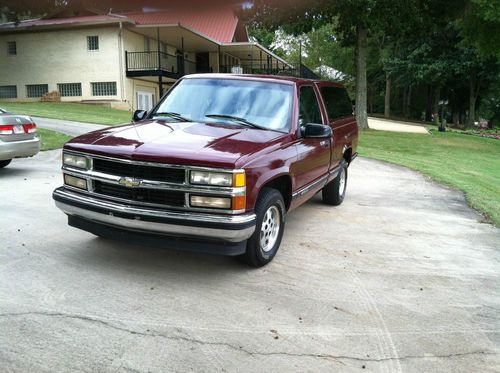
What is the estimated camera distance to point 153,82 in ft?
110

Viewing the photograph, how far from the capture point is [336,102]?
25.3 feet

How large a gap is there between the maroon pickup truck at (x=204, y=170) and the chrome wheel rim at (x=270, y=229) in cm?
1

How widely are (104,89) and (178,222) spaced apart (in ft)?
92.5

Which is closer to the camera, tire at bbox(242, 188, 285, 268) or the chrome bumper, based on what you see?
the chrome bumper

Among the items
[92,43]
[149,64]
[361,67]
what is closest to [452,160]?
A: [361,67]

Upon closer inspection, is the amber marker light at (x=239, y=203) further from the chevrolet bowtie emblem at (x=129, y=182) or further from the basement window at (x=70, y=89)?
the basement window at (x=70, y=89)

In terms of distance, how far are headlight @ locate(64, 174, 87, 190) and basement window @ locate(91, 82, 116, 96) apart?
87.2ft

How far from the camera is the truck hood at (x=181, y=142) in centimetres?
416

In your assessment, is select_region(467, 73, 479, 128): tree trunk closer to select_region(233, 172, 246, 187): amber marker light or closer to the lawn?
the lawn

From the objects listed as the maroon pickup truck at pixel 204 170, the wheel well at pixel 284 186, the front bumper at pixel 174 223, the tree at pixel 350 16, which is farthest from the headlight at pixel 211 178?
the tree at pixel 350 16

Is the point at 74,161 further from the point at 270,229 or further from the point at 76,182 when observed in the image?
the point at 270,229

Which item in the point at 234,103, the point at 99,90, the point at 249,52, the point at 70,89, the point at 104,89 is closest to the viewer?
the point at 234,103

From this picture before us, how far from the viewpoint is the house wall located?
1171 inches

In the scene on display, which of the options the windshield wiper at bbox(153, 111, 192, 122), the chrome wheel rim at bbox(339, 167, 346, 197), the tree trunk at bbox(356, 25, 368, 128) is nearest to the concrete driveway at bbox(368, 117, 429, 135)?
the tree trunk at bbox(356, 25, 368, 128)
